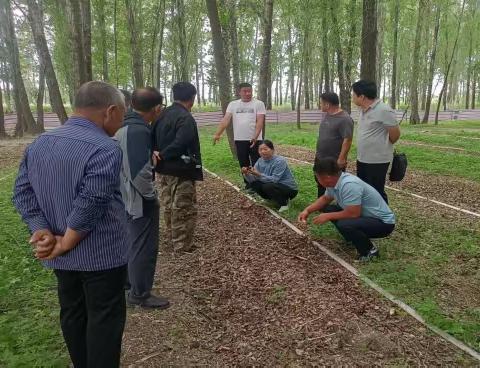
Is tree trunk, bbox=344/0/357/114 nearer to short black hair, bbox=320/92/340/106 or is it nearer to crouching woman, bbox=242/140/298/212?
crouching woman, bbox=242/140/298/212

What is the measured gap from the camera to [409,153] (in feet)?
38.8

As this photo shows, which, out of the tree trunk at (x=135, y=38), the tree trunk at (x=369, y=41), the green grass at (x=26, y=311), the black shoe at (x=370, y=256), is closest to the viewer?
the green grass at (x=26, y=311)

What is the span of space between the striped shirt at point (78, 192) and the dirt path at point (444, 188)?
605 centimetres

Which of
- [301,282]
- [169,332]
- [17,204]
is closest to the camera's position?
[17,204]

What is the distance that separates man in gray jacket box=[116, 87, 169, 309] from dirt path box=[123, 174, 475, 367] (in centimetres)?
24

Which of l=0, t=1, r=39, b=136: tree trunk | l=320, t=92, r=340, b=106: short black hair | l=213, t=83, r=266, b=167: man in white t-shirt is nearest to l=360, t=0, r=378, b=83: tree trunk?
l=213, t=83, r=266, b=167: man in white t-shirt

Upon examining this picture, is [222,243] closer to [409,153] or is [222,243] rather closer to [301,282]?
[301,282]

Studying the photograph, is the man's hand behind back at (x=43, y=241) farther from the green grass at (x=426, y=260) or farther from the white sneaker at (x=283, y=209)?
the white sneaker at (x=283, y=209)

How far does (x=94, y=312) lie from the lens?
2.21 m

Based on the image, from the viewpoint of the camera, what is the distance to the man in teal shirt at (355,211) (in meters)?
4.36

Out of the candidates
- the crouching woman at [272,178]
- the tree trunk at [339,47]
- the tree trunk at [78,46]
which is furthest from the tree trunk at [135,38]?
the crouching woman at [272,178]

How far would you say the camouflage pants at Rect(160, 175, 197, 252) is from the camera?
15.4 feet

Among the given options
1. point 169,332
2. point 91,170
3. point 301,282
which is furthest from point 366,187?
point 91,170

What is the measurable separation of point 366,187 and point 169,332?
255cm
